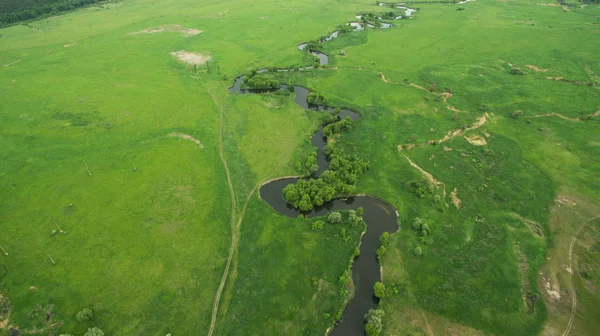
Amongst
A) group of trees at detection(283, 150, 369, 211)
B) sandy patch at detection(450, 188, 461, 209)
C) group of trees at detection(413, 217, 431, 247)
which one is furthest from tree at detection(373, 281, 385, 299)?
sandy patch at detection(450, 188, 461, 209)

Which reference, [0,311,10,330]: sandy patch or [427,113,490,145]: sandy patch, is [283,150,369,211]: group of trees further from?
[0,311,10,330]: sandy patch

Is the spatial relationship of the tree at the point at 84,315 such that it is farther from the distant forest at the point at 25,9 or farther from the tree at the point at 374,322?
the distant forest at the point at 25,9

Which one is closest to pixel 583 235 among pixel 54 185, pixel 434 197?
pixel 434 197

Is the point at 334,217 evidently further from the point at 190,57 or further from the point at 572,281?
the point at 190,57

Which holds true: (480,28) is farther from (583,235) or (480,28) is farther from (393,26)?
(583,235)

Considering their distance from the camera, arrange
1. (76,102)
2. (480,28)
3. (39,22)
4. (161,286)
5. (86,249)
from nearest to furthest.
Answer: (161,286)
(86,249)
(76,102)
(480,28)
(39,22)

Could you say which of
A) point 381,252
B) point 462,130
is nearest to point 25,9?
point 462,130

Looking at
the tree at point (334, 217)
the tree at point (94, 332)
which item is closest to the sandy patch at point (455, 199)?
the tree at point (334, 217)
